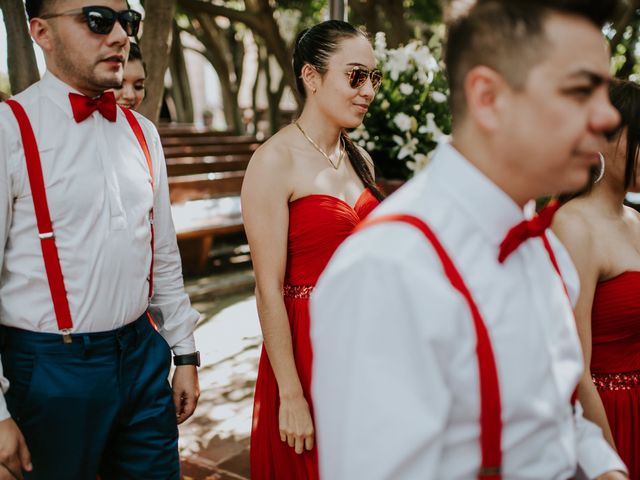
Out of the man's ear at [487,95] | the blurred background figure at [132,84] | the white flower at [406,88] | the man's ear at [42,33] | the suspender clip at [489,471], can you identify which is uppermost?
the man's ear at [42,33]

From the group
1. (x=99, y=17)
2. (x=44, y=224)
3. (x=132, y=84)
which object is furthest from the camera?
(x=132, y=84)

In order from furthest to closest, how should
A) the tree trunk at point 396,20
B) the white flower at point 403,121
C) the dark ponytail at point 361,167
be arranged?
the tree trunk at point 396,20, the white flower at point 403,121, the dark ponytail at point 361,167

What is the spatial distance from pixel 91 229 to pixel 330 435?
1287 mm

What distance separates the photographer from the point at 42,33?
2.31 m

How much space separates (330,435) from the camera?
1.27 meters

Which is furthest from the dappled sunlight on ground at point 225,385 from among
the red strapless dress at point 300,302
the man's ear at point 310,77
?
the man's ear at point 310,77

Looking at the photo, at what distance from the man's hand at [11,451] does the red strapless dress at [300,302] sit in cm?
89

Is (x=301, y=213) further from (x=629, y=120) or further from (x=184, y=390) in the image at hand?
(x=629, y=120)

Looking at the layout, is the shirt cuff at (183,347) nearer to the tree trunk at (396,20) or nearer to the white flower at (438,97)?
the white flower at (438,97)

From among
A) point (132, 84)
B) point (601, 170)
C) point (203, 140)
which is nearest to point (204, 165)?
point (203, 140)

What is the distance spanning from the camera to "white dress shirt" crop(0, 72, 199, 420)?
85.7 inches

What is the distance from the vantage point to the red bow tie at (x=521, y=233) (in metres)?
1.32

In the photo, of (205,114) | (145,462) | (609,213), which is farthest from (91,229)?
(205,114)

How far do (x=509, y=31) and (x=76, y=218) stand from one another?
1483 mm
